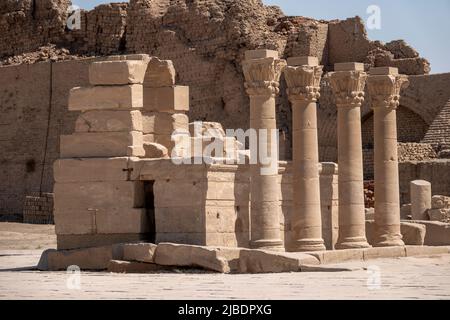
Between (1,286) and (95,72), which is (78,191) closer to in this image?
(95,72)

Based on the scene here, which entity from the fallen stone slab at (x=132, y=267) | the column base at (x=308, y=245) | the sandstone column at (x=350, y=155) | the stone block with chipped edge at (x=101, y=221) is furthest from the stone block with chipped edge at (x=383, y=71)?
the fallen stone slab at (x=132, y=267)

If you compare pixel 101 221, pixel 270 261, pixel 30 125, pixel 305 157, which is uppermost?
pixel 30 125

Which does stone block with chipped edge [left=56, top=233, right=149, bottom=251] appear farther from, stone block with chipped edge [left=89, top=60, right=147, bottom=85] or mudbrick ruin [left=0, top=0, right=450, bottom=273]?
stone block with chipped edge [left=89, top=60, right=147, bottom=85]

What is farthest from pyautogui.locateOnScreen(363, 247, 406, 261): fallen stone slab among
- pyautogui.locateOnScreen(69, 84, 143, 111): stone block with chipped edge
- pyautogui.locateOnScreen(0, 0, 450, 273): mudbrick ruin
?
pyautogui.locateOnScreen(69, 84, 143, 111): stone block with chipped edge

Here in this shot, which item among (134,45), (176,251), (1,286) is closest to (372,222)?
(176,251)

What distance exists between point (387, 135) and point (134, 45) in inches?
1005

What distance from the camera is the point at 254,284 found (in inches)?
725

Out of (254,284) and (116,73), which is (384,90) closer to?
(116,73)

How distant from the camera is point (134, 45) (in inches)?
1983

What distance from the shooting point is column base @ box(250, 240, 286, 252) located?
2277 cm

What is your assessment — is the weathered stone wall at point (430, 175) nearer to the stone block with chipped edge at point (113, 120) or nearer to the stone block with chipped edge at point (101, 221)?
the stone block with chipped edge at point (113, 120)

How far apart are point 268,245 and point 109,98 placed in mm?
3707

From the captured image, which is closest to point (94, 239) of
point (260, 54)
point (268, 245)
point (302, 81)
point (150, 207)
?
point (150, 207)

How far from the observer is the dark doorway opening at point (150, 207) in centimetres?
2353
